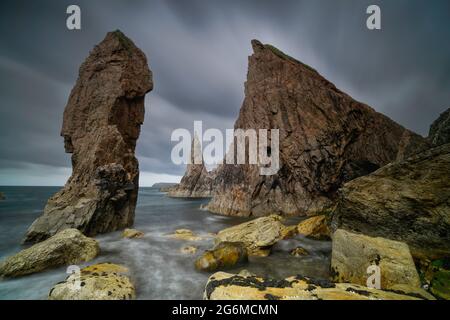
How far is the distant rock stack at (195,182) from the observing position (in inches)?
5054

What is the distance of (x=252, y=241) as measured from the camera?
14.8 metres

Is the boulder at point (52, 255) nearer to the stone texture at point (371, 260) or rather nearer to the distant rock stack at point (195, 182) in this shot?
the stone texture at point (371, 260)

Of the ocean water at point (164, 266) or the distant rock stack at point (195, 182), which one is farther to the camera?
the distant rock stack at point (195, 182)

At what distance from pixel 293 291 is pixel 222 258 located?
6.96m

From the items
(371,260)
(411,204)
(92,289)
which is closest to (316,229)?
(411,204)

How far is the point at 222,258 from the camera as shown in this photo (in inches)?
467

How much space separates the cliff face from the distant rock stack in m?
82.7

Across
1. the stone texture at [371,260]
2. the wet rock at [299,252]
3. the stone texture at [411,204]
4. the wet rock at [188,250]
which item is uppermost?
the stone texture at [411,204]

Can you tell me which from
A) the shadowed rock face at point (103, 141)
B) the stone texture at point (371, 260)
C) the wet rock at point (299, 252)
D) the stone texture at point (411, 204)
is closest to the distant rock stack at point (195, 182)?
the shadowed rock face at point (103, 141)

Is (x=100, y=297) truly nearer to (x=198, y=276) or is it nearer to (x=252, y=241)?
(x=198, y=276)

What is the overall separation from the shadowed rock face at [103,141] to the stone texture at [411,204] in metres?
21.4

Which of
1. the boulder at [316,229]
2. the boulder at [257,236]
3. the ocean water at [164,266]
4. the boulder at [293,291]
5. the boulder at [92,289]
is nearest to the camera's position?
the boulder at [293,291]

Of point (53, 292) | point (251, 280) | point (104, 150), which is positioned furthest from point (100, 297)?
point (104, 150)
